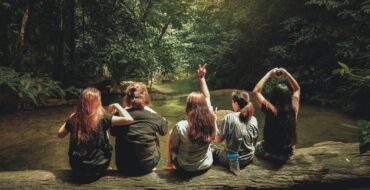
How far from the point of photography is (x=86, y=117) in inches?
162

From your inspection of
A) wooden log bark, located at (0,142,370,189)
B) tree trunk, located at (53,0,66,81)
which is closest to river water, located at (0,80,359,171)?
wooden log bark, located at (0,142,370,189)

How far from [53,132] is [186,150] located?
19.0 feet

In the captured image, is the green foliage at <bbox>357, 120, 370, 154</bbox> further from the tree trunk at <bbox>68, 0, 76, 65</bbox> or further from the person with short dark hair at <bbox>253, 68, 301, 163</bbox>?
the tree trunk at <bbox>68, 0, 76, 65</bbox>

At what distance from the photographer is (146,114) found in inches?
177

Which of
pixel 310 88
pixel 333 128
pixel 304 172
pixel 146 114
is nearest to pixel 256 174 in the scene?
pixel 304 172

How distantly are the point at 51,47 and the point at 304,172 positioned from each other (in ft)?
36.3

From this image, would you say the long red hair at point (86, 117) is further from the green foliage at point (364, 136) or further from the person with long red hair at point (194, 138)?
the green foliage at point (364, 136)

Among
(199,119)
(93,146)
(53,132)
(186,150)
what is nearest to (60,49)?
(53,132)

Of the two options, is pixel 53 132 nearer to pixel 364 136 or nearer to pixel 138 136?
pixel 138 136

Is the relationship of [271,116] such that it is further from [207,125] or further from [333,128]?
[333,128]

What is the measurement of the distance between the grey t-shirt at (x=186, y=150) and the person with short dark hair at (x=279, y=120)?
872mm

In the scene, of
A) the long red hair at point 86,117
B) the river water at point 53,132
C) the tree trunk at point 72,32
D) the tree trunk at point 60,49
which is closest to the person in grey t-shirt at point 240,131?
the long red hair at point 86,117

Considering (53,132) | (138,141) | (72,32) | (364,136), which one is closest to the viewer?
(364,136)

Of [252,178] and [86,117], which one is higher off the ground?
[86,117]
